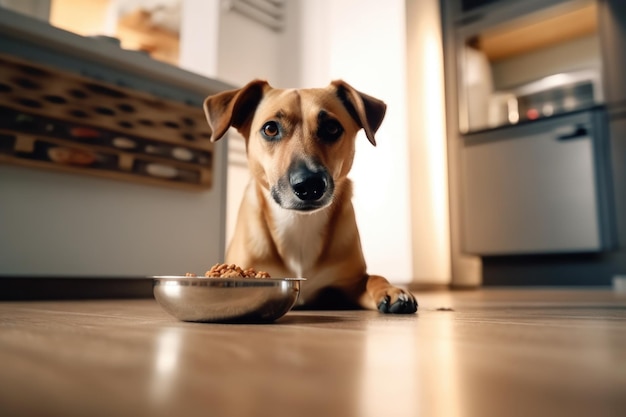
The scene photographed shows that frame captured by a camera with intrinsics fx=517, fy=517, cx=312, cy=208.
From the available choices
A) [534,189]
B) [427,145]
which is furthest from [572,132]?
[427,145]

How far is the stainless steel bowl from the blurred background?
1.09 metres

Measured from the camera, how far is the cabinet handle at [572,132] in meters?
2.41

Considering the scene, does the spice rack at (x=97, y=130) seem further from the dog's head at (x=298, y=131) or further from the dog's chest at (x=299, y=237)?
the dog's chest at (x=299, y=237)

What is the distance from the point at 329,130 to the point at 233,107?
21cm

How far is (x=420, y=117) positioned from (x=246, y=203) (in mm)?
1789

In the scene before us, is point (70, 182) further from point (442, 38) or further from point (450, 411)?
point (442, 38)

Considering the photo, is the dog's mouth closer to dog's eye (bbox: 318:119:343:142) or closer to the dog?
the dog

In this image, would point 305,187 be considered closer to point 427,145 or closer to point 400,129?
point 400,129

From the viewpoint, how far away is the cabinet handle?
2.41 metres

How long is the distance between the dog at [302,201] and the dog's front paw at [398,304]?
0.27 feet

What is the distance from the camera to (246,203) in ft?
3.89

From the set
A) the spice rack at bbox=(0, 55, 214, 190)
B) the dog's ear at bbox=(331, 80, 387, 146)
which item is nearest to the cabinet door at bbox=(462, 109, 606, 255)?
the spice rack at bbox=(0, 55, 214, 190)

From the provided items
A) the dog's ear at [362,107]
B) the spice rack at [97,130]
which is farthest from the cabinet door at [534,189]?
the dog's ear at [362,107]

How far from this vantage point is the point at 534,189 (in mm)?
2566
